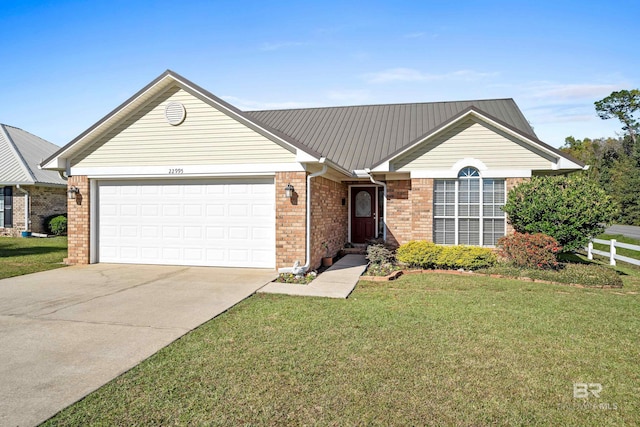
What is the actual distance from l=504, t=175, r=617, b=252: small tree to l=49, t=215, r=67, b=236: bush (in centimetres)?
2034

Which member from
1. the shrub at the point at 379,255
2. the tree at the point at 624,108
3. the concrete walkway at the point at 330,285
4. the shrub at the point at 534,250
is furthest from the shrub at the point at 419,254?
the tree at the point at 624,108

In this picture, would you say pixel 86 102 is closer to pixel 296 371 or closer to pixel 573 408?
pixel 296 371

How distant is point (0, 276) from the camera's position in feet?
31.4

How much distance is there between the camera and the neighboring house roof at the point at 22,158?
753 inches

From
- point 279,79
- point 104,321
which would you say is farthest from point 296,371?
point 279,79

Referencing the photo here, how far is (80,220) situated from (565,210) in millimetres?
13272

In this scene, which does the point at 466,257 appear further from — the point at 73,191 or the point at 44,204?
the point at 44,204

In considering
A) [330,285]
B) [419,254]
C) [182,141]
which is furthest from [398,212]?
[182,141]

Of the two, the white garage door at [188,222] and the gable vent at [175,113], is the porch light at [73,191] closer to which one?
the white garage door at [188,222]

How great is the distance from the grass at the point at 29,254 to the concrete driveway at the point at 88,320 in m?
1.04

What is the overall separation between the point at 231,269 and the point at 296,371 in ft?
21.2

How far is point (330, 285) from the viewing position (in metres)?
8.58

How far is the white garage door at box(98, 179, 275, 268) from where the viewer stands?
10.4 metres

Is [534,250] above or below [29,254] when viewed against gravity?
above
